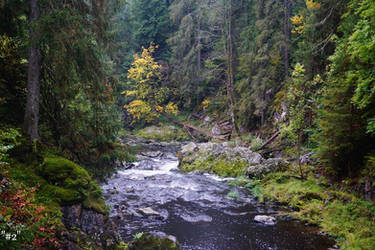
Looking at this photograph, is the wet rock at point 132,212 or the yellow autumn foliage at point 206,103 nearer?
the wet rock at point 132,212

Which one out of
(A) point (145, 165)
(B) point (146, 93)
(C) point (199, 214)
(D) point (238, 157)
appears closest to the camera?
(C) point (199, 214)

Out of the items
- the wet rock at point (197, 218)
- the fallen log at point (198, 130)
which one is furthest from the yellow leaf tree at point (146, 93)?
the wet rock at point (197, 218)

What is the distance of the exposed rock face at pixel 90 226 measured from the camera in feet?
15.9

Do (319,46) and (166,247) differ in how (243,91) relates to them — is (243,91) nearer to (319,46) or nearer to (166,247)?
(319,46)

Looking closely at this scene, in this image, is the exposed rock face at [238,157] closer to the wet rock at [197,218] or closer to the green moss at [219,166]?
the green moss at [219,166]

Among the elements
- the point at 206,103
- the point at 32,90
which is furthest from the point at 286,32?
the point at 32,90

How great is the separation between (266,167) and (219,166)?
2.99 metres

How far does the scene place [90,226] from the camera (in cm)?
542

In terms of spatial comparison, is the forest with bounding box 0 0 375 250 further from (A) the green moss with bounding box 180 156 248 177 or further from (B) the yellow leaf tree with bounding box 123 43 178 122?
(B) the yellow leaf tree with bounding box 123 43 178 122

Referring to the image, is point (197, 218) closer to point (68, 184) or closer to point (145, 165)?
point (68, 184)

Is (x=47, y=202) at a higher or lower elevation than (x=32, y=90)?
lower

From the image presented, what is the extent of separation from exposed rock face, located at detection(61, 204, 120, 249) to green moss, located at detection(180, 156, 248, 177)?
882 cm

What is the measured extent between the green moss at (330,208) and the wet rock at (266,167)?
88cm

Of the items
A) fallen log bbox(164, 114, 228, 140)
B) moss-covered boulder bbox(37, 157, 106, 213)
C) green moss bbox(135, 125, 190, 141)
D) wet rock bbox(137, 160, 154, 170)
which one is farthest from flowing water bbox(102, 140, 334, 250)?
green moss bbox(135, 125, 190, 141)
